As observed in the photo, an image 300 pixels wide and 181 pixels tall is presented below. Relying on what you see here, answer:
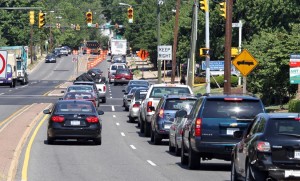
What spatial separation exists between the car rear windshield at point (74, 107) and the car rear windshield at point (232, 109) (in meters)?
10.2

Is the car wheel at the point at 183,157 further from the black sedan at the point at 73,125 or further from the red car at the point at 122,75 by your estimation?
the red car at the point at 122,75

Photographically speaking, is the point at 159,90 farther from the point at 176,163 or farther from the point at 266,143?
the point at 266,143

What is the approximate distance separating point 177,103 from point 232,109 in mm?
9032

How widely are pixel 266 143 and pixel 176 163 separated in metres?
9.10

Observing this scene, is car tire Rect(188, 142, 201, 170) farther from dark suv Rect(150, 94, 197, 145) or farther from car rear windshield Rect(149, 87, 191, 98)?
car rear windshield Rect(149, 87, 191, 98)

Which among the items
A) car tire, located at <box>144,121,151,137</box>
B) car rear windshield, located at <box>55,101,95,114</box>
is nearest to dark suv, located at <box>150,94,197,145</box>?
car rear windshield, located at <box>55,101,95,114</box>

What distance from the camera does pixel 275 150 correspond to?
1684cm

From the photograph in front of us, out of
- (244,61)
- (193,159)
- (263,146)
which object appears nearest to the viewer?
(263,146)

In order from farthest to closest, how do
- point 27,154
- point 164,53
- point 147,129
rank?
point 164,53
point 147,129
point 27,154

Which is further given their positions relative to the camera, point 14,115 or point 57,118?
point 14,115

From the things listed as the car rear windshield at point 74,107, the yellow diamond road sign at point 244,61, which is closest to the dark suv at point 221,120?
the car rear windshield at point 74,107

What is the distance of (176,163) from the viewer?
25.7 m

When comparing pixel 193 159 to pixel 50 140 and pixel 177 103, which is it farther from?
pixel 50 140

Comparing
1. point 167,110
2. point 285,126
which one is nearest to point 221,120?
point 285,126
